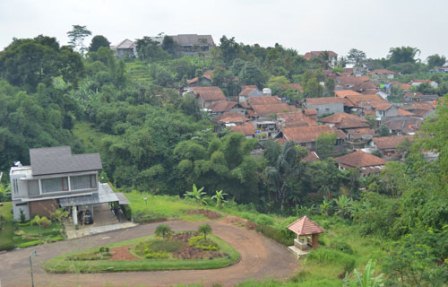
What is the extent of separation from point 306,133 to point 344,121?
7430 millimetres

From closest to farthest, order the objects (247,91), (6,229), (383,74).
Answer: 1. (6,229)
2. (247,91)
3. (383,74)

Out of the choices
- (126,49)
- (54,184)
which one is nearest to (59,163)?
(54,184)

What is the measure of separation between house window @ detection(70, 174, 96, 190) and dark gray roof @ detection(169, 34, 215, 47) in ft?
180

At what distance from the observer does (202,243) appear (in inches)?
840

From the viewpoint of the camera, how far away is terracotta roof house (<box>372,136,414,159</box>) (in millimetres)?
45406

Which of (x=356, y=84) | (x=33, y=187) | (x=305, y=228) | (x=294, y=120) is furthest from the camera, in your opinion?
(x=356, y=84)

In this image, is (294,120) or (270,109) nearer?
(294,120)

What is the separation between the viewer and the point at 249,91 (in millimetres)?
59750

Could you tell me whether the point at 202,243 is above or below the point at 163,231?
below

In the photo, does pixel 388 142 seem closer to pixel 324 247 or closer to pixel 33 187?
pixel 324 247

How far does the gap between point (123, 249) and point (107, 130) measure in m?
25.0

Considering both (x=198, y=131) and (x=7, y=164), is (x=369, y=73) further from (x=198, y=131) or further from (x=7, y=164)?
(x=7, y=164)

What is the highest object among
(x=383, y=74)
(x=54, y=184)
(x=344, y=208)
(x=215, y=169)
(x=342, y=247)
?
(x=383, y=74)

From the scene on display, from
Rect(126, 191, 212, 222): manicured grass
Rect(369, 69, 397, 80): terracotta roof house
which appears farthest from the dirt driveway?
Rect(369, 69, 397, 80): terracotta roof house
